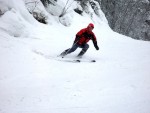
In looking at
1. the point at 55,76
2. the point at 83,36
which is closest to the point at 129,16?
the point at 83,36

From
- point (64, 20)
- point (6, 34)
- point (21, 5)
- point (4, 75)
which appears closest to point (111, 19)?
point (64, 20)

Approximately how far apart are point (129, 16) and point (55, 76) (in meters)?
32.2

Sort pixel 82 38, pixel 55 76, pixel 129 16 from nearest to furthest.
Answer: pixel 55 76
pixel 82 38
pixel 129 16

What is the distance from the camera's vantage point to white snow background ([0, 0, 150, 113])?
167 inches

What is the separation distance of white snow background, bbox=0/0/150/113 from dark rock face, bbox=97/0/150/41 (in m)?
21.4

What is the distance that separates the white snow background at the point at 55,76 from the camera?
4.24 metres

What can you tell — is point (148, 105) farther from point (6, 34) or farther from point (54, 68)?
point (6, 34)

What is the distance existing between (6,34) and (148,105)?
527cm

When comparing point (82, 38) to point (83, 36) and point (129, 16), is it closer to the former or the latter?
point (83, 36)

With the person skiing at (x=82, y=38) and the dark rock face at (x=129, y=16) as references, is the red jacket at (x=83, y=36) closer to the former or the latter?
the person skiing at (x=82, y=38)

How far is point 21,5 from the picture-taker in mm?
9133

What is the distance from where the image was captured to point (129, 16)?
116ft

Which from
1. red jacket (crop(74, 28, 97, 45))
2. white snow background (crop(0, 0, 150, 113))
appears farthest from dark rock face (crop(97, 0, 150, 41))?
red jacket (crop(74, 28, 97, 45))

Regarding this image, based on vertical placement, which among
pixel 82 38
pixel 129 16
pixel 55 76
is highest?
pixel 55 76
